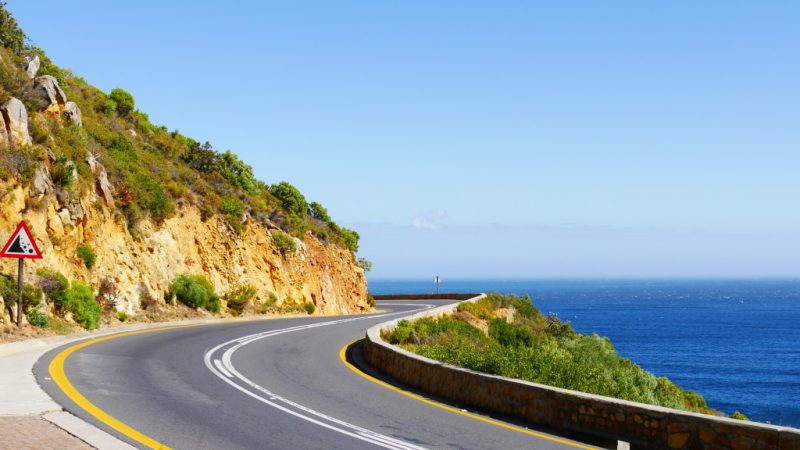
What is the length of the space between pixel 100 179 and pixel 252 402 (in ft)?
59.2

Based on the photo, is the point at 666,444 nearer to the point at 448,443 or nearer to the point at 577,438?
the point at 577,438

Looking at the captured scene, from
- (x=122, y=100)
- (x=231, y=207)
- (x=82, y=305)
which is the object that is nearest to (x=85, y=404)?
(x=82, y=305)

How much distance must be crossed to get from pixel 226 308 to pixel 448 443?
78.1 feet

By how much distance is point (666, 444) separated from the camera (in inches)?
340

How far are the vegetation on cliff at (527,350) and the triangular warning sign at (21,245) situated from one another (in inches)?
391

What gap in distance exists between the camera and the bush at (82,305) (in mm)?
20312

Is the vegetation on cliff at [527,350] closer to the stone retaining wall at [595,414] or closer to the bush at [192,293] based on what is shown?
the stone retaining wall at [595,414]

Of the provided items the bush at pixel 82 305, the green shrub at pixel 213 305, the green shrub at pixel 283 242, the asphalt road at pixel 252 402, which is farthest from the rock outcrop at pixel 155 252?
the asphalt road at pixel 252 402

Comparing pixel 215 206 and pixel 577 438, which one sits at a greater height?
pixel 215 206

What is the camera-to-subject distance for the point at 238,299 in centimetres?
3173

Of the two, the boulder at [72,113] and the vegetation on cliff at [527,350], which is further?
the boulder at [72,113]

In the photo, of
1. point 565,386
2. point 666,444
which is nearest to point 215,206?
point 565,386

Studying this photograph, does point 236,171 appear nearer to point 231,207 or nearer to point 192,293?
point 231,207

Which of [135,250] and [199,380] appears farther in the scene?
[135,250]
